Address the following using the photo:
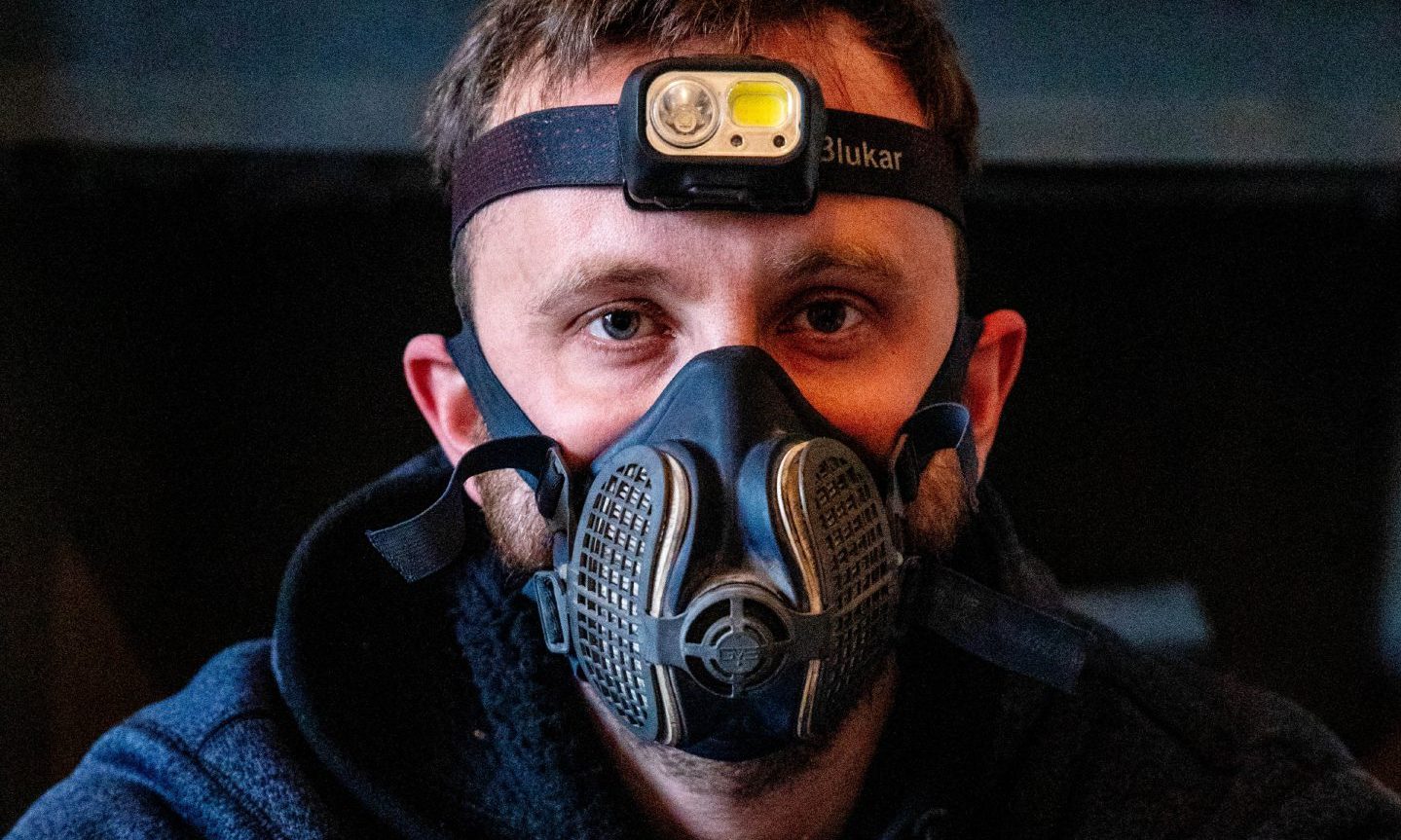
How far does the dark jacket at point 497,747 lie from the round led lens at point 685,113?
53 centimetres

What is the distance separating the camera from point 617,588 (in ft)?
3.92

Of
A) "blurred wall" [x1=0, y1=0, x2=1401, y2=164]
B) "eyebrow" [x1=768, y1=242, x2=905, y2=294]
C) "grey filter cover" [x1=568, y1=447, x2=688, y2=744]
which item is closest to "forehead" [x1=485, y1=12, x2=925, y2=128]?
"eyebrow" [x1=768, y1=242, x2=905, y2=294]

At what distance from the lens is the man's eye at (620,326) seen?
1.32 metres

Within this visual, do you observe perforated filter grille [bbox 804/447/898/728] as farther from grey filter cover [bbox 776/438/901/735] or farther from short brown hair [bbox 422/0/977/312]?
short brown hair [bbox 422/0/977/312]

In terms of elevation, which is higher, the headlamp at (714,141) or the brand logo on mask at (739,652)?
the headlamp at (714,141)

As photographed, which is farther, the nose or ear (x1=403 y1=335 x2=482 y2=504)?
ear (x1=403 y1=335 x2=482 y2=504)

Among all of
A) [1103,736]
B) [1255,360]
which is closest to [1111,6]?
[1255,360]

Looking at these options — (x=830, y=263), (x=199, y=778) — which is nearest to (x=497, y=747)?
(x=199, y=778)

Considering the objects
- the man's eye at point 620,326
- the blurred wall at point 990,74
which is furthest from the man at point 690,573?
the blurred wall at point 990,74

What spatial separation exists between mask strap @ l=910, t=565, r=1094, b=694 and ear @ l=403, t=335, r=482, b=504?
533mm

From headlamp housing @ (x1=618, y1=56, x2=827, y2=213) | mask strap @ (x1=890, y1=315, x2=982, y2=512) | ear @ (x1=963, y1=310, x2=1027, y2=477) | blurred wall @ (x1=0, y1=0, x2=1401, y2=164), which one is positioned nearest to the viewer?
headlamp housing @ (x1=618, y1=56, x2=827, y2=213)

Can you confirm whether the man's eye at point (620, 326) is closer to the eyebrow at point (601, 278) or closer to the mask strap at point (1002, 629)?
the eyebrow at point (601, 278)

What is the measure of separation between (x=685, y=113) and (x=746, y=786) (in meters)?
0.70

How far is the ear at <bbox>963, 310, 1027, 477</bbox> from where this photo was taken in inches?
61.8
